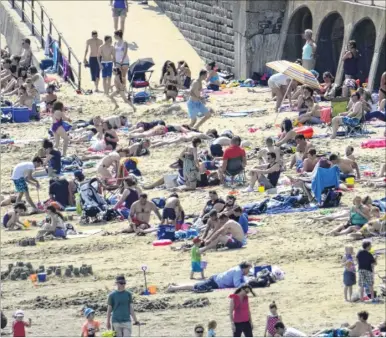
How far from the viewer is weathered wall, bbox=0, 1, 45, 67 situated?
3722 cm

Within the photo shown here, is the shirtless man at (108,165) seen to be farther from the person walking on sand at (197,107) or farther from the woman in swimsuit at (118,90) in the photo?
the woman in swimsuit at (118,90)

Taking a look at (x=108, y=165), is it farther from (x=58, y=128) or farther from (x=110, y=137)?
(x=58, y=128)

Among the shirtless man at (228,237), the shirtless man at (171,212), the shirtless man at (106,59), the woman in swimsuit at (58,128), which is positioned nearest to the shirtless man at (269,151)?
the shirtless man at (171,212)

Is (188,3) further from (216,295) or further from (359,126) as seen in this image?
(216,295)

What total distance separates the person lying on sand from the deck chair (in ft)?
17.1

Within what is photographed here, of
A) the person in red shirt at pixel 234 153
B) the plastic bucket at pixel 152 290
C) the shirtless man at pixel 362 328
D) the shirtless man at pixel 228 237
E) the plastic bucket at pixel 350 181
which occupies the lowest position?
the plastic bucket at pixel 152 290

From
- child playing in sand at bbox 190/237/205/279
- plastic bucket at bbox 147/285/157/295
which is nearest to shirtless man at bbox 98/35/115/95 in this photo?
child playing in sand at bbox 190/237/205/279

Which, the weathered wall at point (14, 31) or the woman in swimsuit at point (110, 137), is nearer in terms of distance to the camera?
the woman in swimsuit at point (110, 137)

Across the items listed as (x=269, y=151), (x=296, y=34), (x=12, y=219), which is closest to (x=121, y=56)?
(x=296, y=34)

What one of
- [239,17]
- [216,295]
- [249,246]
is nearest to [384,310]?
[216,295]

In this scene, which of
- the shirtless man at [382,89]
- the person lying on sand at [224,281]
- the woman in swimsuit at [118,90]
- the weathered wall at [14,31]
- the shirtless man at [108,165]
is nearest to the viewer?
the person lying on sand at [224,281]

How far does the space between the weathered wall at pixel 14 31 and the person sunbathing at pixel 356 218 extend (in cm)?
1593

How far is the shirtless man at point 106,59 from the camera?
32750 mm

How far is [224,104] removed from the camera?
31.8m
